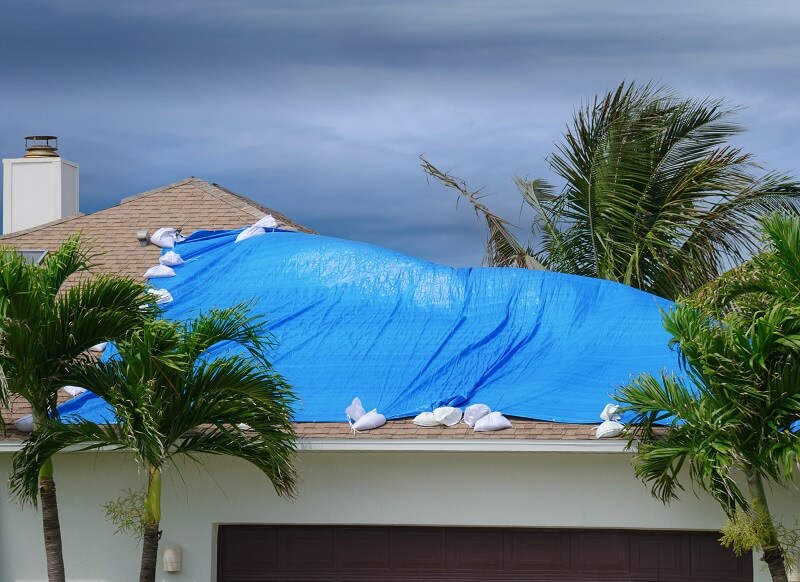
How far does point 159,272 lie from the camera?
16.3 meters

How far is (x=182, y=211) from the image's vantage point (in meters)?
18.1

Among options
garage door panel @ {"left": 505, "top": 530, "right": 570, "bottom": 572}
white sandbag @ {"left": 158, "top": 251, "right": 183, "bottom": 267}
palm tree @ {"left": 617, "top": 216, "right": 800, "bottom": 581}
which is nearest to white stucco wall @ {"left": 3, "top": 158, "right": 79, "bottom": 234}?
white sandbag @ {"left": 158, "top": 251, "right": 183, "bottom": 267}

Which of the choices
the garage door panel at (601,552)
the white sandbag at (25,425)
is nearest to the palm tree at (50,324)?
the white sandbag at (25,425)

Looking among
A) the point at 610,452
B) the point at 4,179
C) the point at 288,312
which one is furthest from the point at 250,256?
the point at 4,179

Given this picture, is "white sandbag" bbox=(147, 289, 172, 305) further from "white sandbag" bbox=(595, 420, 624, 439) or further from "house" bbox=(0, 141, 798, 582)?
"white sandbag" bbox=(595, 420, 624, 439)

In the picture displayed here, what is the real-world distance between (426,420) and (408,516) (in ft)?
3.70

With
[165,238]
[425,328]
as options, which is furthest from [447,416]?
[165,238]

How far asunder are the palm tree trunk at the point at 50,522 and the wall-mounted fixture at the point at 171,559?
73.7 inches

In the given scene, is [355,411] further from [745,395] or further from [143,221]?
[143,221]

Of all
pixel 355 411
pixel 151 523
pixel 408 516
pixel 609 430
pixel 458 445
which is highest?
pixel 355 411

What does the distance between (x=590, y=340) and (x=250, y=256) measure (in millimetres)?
4775

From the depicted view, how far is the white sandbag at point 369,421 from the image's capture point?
13406 millimetres

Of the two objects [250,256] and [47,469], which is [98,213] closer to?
[250,256]

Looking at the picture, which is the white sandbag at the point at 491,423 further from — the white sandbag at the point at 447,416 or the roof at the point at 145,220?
the roof at the point at 145,220
